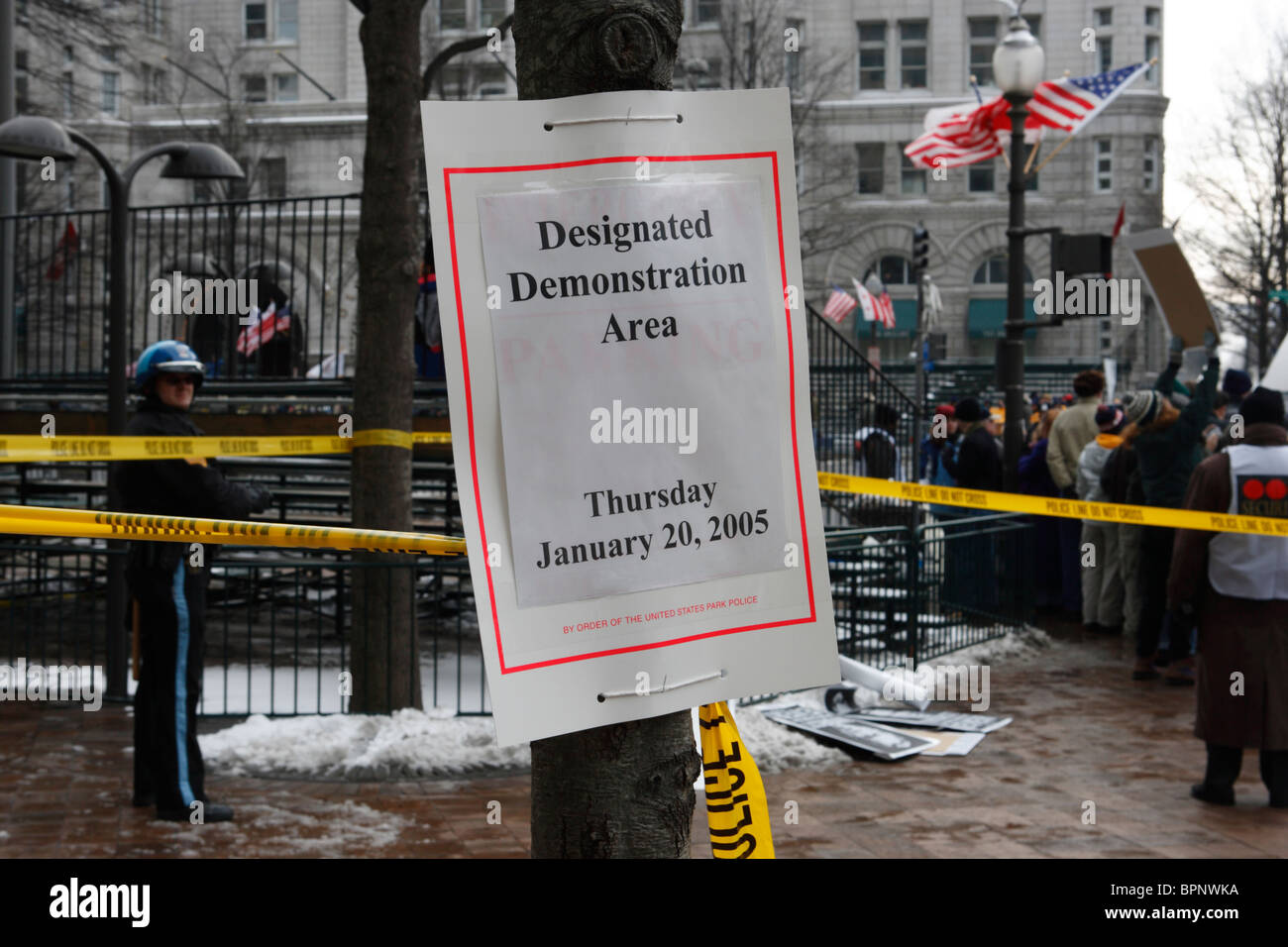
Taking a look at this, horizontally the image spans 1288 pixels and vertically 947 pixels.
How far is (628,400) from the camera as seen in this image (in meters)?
2.17

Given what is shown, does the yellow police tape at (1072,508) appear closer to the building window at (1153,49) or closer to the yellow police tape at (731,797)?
the yellow police tape at (731,797)

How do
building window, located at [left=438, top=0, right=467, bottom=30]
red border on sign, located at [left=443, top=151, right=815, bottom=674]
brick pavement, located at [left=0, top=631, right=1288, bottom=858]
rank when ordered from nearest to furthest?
red border on sign, located at [left=443, top=151, right=815, bottom=674]
brick pavement, located at [left=0, top=631, right=1288, bottom=858]
building window, located at [left=438, top=0, right=467, bottom=30]

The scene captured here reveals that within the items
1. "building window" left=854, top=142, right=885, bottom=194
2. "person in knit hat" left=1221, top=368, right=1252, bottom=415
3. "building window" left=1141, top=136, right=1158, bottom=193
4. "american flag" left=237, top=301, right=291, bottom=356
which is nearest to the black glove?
"american flag" left=237, top=301, right=291, bottom=356

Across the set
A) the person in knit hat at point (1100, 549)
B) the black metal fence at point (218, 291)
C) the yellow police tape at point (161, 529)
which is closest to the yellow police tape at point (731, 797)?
the yellow police tape at point (161, 529)

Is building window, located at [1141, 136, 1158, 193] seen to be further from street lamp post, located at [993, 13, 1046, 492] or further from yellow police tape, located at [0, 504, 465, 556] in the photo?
yellow police tape, located at [0, 504, 465, 556]

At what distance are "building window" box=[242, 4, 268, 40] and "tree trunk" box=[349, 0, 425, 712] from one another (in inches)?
1713

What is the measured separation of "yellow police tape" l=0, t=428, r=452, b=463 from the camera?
6.05 meters

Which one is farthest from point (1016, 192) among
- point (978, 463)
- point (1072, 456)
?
point (978, 463)

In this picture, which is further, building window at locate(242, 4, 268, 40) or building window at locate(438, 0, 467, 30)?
building window at locate(242, 4, 268, 40)

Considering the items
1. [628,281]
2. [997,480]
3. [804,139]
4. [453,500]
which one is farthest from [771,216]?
[804,139]

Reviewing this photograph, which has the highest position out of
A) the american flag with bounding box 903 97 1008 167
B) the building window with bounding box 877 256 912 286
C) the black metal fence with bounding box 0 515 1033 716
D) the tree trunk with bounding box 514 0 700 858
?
the building window with bounding box 877 256 912 286

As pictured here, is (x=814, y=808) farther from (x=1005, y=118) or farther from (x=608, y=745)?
(x=1005, y=118)

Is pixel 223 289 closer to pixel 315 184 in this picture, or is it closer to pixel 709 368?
pixel 709 368

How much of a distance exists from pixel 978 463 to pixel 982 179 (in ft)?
132
